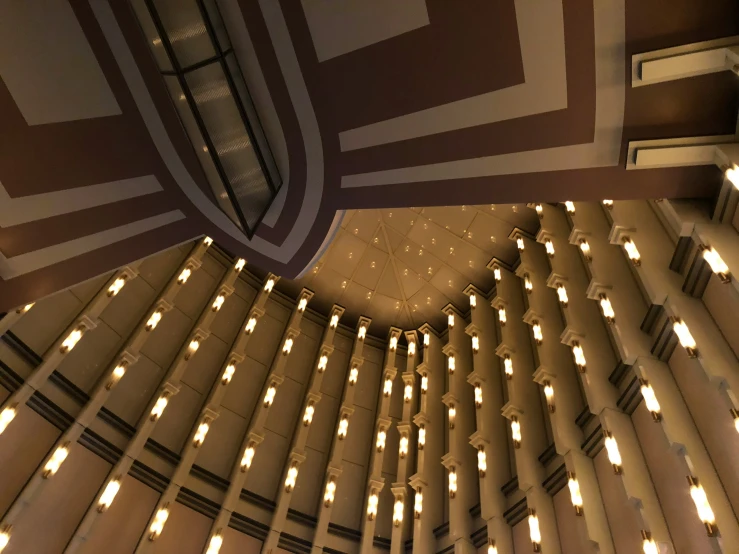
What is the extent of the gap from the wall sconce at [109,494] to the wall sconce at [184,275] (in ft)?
15.5

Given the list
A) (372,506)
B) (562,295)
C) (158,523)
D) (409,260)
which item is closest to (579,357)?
(562,295)

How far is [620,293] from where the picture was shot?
9188mm

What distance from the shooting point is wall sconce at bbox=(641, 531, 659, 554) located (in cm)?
684

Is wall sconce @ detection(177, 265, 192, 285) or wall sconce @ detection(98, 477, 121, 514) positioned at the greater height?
wall sconce @ detection(177, 265, 192, 285)

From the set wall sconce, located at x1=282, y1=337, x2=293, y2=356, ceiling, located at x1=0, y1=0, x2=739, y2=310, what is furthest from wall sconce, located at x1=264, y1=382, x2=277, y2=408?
ceiling, located at x1=0, y1=0, x2=739, y2=310

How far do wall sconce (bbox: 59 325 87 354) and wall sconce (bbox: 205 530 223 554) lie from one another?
4.75 m

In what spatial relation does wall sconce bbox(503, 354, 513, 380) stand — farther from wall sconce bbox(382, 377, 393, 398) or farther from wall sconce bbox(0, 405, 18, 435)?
wall sconce bbox(0, 405, 18, 435)

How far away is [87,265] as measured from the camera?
7.79 meters

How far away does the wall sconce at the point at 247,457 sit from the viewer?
12172 millimetres

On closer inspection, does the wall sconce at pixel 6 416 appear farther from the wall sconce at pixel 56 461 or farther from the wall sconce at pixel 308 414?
the wall sconce at pixel 308 414

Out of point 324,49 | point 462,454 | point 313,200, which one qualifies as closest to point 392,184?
point 313,200

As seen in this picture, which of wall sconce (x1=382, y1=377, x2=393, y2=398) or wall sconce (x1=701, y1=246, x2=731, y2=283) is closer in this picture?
wall sconce (x1=701, y1=246, x2=731, y2=283)

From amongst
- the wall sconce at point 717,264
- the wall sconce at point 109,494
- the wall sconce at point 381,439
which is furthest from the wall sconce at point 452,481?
the wall sconce at point 717,264

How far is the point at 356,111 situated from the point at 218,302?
28.0ft
